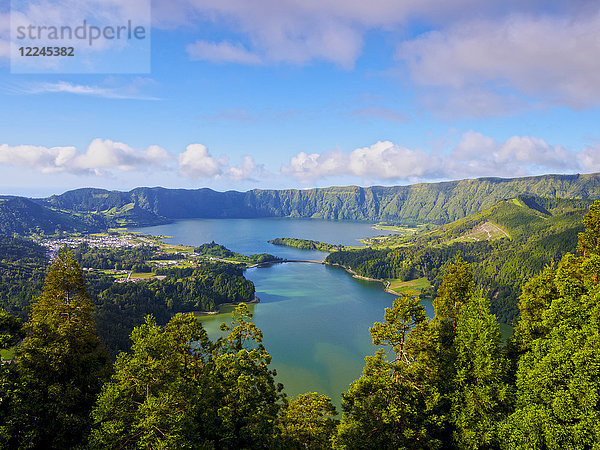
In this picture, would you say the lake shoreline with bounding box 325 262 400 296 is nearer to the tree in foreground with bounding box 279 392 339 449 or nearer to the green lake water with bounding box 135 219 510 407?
the green lake water with bounding box 135 219 510 407

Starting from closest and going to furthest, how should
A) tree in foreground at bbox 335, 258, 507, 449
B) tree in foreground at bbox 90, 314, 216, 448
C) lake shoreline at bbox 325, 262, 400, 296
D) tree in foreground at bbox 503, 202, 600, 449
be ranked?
tree in foreground at bbox 90, 314, 216, 448
tree in foreground at bbox 503, 202, 600, 449
tree in foreground at bbox 335, 258, 507, 449
lake shoreline at bbox 325, 262, 400, 296

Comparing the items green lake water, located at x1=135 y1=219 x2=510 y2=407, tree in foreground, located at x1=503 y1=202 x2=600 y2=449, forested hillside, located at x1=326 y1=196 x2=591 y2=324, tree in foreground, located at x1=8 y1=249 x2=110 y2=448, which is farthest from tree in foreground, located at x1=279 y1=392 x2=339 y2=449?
forested hillside, located at x1=326 y1=196 x2=591 y2=324

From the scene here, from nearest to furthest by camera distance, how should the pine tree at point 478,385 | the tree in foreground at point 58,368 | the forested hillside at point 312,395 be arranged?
the tree in foreground at point 58,368 < the forested hillside at point 312,395 < the pine tree at point 478,385

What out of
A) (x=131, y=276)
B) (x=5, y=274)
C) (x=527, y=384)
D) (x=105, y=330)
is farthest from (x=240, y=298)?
(x=527, y=384)

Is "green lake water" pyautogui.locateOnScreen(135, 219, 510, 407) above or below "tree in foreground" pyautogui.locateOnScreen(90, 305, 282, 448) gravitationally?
below

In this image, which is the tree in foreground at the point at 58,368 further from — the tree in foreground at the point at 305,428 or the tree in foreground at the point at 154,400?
the tree in foreground at the point at 305,428

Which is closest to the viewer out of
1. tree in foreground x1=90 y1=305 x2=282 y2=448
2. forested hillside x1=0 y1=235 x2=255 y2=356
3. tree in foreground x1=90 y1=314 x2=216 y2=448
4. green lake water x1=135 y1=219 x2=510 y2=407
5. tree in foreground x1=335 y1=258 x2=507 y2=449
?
tree in foreground x1=90 y1=314 x2=216 y2=448

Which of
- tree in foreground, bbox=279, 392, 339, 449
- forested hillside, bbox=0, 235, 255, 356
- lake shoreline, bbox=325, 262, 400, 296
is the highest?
tree in foreground, bbox=279, 392, 339, 449

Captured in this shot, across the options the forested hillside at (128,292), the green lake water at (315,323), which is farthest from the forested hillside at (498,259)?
the forested hillside at (128,292)

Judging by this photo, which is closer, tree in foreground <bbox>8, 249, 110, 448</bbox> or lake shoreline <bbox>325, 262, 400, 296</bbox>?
tree in foreground <bbox>8, 249, 110, 448</bbox>
